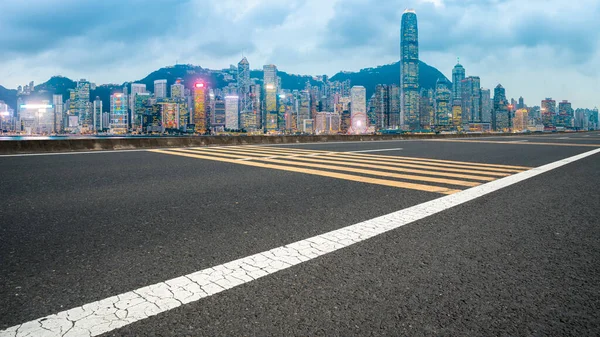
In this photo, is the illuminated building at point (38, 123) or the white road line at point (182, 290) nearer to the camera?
the white road line at point (182, 290)

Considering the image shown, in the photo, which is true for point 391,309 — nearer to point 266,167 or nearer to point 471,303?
point 471,303

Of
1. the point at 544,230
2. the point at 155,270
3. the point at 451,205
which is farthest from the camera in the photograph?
the point at 451,205

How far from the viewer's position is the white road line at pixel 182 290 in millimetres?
1812

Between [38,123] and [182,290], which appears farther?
[38,123]

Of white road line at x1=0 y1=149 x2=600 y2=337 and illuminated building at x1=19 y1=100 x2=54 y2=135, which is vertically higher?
illuminated building at x1=19 y1=100 x2=54 y2=135

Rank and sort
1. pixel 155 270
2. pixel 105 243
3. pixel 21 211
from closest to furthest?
pixel 155 270, pixel 105 243, pixel 21 211

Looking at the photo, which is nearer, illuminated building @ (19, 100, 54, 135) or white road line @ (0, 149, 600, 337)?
white road line @ (0, 149, 600, 337)

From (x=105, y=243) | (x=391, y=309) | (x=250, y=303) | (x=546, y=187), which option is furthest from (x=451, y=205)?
(x=105, y=243)

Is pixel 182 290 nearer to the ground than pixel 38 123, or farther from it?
nearer to the ground

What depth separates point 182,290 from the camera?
222cm

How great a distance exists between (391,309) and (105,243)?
2328 mm

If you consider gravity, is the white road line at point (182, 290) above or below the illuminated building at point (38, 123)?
below

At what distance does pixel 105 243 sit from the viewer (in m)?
3.13

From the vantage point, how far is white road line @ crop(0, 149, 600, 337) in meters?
1.81
